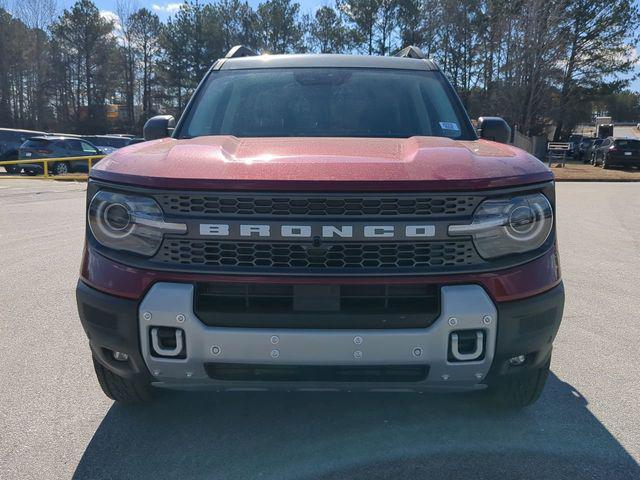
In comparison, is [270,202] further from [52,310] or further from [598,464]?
[52,310]

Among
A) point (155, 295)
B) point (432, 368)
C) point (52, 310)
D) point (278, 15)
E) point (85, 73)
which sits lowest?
point (52, 310)

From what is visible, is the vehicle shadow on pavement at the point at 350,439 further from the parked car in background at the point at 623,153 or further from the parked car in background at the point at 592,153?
the parked car in background at the point at 592,153

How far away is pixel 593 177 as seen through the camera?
72.2 ft

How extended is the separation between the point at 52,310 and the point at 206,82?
236 cm

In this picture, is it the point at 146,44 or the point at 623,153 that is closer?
the point at 623,153

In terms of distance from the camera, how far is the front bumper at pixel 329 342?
7.27 feet

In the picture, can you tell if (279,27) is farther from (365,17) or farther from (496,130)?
(496,130)

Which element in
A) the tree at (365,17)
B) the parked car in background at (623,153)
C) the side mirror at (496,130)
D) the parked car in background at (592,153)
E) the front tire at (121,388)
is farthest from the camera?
the tree at (365,17)

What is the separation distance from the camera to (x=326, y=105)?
3.61 meters

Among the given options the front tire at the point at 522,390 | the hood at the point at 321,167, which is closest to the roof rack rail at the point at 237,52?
the hood at the point at 321,167

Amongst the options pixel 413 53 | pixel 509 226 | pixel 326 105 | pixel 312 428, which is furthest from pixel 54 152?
pixel 509 226

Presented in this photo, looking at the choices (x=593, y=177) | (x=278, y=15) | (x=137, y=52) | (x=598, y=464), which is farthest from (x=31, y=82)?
(x=598, y=464)

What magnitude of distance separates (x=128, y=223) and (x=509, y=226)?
160cm

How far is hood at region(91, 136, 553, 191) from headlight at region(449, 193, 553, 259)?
0.09 m
